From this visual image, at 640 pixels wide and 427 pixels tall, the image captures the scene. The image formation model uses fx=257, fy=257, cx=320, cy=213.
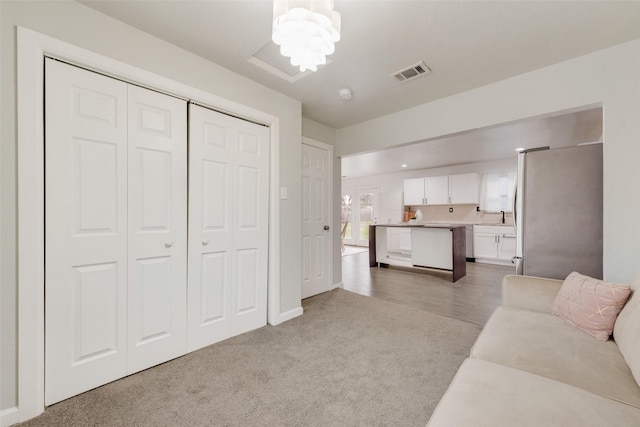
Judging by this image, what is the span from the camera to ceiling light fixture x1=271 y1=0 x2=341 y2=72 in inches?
47.4

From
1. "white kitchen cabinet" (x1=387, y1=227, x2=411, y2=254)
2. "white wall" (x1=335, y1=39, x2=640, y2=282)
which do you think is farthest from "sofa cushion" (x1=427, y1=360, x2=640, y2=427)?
"white kitchen cabinet" (x1=387, y1=227, x2=411, y2=254)

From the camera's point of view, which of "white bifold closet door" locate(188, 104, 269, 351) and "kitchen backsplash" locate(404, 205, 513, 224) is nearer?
"white bifold closet door" locate(188, 104, 269, 351)

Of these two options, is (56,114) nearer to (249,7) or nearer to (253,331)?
(249,7)

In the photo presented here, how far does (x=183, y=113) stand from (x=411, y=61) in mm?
1920

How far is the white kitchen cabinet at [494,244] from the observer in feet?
18.2

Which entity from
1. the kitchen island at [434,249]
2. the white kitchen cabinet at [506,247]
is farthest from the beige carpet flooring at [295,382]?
the white kitchen cabinet at [506,247]

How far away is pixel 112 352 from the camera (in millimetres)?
1709

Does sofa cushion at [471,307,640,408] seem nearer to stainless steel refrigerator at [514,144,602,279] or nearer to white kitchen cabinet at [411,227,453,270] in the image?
stainless steel refrigerator at [514,144,602,279]

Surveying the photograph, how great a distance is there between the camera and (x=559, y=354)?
49.2 inches

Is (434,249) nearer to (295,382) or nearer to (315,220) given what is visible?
(315,220)

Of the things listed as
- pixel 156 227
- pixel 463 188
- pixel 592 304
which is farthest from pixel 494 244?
pixel 156 227
